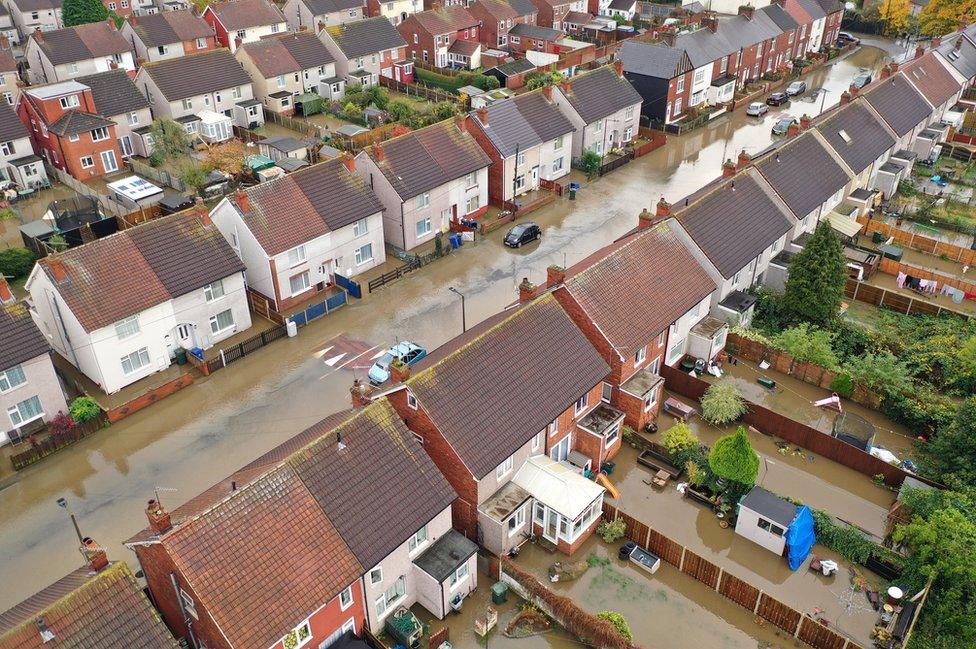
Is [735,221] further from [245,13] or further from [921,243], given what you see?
[245,13]

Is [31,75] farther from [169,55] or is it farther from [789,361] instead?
[789,361]

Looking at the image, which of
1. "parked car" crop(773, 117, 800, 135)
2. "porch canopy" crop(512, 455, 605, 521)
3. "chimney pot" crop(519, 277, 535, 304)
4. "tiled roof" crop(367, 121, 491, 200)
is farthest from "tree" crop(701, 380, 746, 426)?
"parked car" crop(773, 117, 800, 135)

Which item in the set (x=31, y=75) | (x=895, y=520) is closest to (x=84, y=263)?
(x=895, y=520)

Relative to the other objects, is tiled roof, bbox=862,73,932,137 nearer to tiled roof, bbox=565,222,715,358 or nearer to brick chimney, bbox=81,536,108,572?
tiled roof, bbox=565,222,715,358

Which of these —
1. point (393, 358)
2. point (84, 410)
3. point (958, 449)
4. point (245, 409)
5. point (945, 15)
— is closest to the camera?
point (958, 449)

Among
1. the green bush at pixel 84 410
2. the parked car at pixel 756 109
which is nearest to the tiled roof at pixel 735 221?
the green bush at pixel 84 410

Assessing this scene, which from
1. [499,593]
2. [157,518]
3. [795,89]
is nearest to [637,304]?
[499,593]
